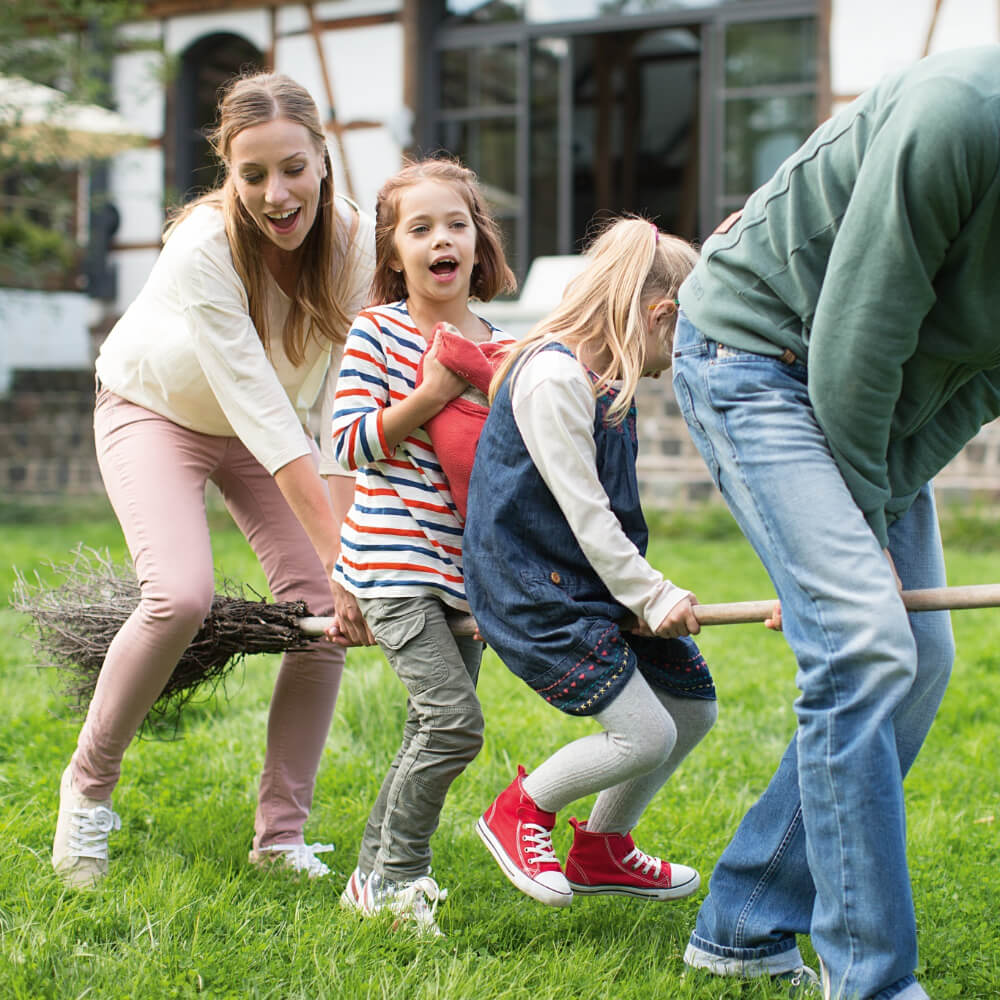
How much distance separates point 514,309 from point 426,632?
8.41 meters

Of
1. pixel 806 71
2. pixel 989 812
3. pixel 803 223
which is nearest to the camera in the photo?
pixel 803 223

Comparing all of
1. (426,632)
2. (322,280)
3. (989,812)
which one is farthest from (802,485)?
(989,812)

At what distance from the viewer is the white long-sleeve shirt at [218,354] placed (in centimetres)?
304

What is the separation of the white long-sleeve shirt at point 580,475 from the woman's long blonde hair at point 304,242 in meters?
0.82

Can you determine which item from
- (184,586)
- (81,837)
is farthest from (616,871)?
(81,837)

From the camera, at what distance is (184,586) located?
302 cm

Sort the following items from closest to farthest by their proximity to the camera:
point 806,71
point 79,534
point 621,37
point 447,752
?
point 447,752 → point 79,534 → point 806,71 → point 621,37

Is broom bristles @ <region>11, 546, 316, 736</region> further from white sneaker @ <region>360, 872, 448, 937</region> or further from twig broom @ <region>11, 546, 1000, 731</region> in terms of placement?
white sneaker @ <region>360, 872, 448, 937</region>

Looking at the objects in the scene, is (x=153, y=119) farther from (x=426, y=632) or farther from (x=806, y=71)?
(x=426, y=632)

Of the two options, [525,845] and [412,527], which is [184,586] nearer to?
[412,527]

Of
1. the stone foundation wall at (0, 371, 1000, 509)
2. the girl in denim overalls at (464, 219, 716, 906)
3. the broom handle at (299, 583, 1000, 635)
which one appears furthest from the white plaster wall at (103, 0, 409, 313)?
the broom handle at (299, 583, 1000, 635)

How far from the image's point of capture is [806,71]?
11.7m

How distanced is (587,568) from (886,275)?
943 mm

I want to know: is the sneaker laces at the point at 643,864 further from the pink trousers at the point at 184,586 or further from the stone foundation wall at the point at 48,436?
the stone foundation wall at the point at 48,436
